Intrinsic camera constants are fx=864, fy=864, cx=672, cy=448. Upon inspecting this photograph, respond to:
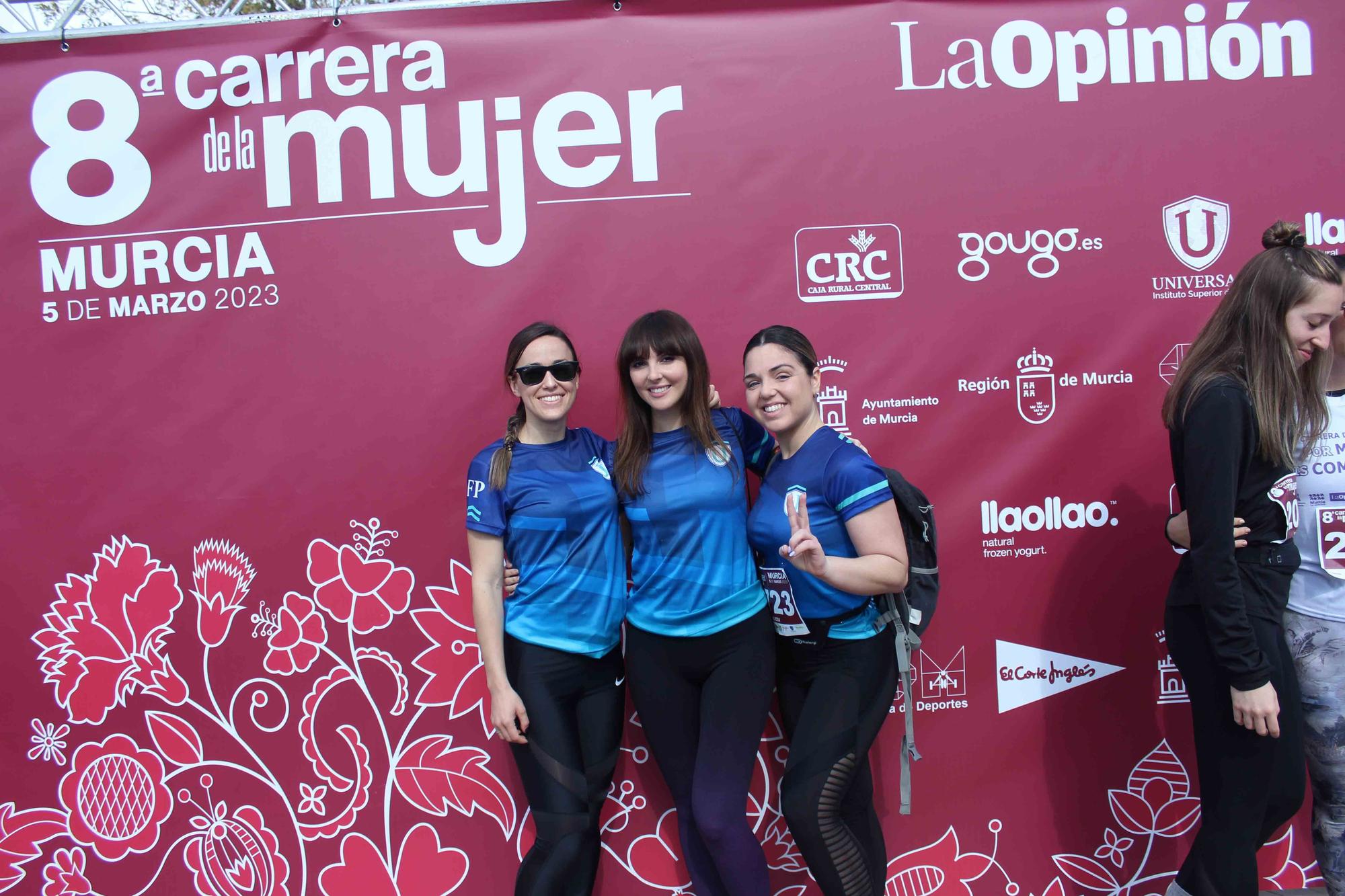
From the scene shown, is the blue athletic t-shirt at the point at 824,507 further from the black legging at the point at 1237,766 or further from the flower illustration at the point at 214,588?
the flower illustration at the point at 214,588

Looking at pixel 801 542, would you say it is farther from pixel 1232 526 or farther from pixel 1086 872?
pixel 1086 872

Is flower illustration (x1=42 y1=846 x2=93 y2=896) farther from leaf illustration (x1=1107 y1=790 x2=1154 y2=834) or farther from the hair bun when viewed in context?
the hair bun

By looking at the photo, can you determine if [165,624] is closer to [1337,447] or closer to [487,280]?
[487,280]

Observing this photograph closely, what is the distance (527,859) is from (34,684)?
1704 millimetres

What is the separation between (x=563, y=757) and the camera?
214 centimetres

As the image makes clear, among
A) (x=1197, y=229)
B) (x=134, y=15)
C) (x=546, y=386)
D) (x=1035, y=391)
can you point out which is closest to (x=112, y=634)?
(x=546, y=386)

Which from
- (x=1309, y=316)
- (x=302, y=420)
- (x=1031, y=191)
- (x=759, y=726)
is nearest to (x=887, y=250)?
(x=1031, y=191)

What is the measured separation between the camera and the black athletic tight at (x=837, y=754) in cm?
203

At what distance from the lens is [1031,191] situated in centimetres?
267

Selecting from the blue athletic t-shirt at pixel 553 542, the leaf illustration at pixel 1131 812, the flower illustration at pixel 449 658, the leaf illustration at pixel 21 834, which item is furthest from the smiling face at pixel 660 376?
the leaf illustration at pixel 21 834

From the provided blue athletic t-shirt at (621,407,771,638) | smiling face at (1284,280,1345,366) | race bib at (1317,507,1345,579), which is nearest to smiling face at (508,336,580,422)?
blue athletic t-shirt at (621,407,771,638)

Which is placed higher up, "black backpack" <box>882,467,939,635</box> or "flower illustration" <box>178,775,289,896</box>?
"black backpack" <box>882,467,939,635</box>

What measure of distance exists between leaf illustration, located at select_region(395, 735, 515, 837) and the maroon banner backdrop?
14mm

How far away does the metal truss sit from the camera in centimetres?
264
